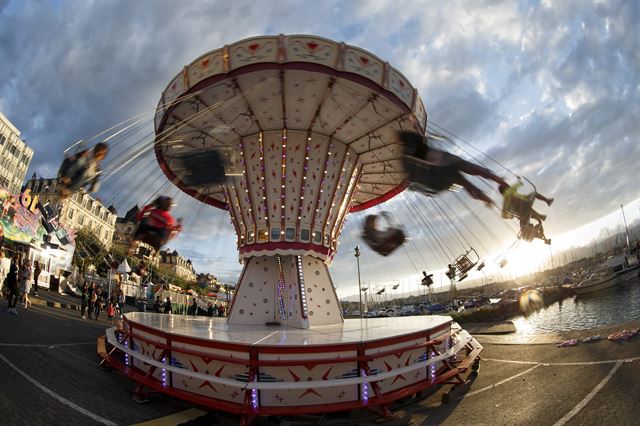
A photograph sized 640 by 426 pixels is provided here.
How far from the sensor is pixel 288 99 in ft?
34.7

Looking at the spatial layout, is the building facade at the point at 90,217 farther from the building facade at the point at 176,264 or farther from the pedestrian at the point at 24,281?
the pedestrian at the point at 24,281

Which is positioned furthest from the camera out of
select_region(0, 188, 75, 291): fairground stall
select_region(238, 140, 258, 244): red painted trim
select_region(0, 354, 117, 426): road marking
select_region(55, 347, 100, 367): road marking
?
select_region(0, 188, 75, 291): fairground stall

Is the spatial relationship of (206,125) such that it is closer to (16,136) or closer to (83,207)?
(16,136)

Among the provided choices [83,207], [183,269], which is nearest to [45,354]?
[83,207]

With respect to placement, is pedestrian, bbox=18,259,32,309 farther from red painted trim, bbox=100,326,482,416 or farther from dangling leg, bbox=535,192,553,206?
dangling leg, bbox=535,192,553,206

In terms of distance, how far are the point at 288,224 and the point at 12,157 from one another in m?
63.4

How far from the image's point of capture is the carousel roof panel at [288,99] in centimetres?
885

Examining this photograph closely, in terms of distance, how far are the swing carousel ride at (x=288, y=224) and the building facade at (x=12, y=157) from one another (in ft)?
175

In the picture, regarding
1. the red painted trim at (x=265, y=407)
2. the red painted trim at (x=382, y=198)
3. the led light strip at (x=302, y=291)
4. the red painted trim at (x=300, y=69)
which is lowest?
the red painted trim at (x=265, y=407)

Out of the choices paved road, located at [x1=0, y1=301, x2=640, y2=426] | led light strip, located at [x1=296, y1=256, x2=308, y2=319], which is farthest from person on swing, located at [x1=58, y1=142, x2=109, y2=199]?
led light strip, located at [x1=296, y1=256, x2=308, y2=319]

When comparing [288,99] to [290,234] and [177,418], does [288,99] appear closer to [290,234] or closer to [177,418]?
[290,234]

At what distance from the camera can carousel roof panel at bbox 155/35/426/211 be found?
885cm

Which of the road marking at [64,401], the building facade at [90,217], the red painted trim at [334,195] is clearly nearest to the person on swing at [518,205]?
the red painted trim at [334,195]

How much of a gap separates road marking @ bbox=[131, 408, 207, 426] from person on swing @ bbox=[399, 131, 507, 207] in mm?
7250
